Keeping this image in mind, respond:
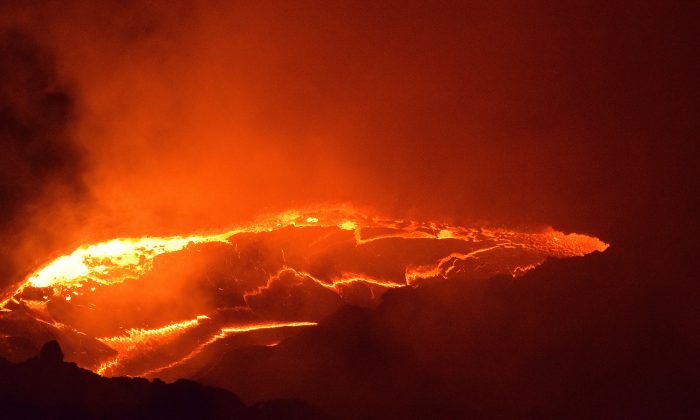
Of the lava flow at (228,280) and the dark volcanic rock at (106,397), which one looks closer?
the dark volcanic rock at (106,397)

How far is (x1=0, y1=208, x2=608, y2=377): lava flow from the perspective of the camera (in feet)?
12.4

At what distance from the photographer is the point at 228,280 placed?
4184 mm

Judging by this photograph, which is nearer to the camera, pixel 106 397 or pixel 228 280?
pixel 106 397

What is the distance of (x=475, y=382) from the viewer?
3.48m

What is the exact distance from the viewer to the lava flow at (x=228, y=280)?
3.79 meters

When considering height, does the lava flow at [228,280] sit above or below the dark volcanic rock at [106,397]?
above

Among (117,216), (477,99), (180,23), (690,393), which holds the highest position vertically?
(180,23)

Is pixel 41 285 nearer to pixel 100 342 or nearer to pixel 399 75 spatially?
pixel 100 342

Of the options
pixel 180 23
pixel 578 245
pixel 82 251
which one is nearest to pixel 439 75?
pixel 578 245

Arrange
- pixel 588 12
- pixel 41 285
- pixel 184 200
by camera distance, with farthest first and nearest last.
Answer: pixel 41 285
pixel 184 200
pixel 588 12

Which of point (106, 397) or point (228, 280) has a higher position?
point (228, 280)

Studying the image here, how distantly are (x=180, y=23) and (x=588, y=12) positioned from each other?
7.53 feet

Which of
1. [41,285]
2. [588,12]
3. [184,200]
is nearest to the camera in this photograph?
[588,12]

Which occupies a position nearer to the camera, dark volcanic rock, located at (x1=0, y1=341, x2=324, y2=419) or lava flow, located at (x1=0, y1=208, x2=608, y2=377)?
dark volcanic rock, located at (x1=0, y1=341, x2=324, y2=419)
